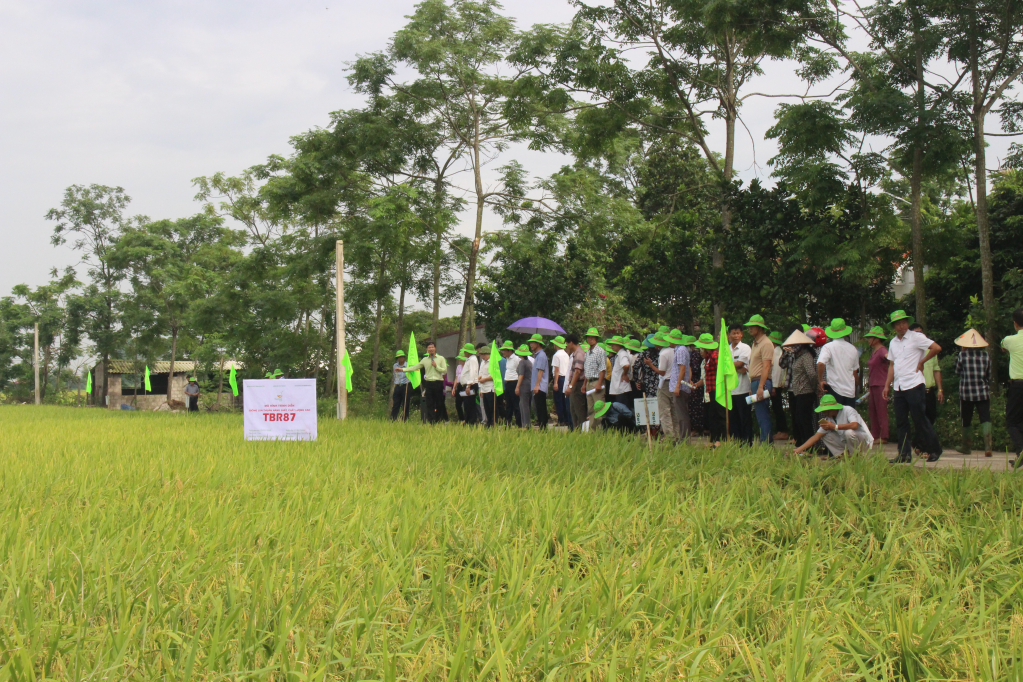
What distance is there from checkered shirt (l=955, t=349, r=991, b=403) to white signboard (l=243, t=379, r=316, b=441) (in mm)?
7282

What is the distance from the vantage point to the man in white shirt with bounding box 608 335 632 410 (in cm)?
1225

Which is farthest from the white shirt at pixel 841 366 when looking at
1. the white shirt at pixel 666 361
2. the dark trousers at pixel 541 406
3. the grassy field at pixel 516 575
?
the dark trousers at pixel 541 406

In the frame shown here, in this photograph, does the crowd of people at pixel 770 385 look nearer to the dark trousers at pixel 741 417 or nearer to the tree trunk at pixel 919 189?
the dark trousers at pixel 741 417

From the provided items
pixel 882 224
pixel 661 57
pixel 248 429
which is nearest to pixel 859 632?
pixel 248 429

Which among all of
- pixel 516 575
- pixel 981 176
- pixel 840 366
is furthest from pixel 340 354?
pixel 516 575

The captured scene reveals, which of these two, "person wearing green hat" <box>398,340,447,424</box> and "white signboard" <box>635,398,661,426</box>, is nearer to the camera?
"white signboard" <box>635,398,661,426</box>

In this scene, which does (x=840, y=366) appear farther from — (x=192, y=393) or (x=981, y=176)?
(x=192, y=393)

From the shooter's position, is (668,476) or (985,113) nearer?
(668,476)

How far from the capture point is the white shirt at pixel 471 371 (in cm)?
1516

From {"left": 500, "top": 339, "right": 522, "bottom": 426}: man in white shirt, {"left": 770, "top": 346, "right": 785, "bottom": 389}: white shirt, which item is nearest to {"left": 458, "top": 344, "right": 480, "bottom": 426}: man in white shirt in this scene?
{"left": 500, "top": 339, "right": 522, "bottom": 426}: man in white shirt

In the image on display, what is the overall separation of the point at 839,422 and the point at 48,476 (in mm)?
6494

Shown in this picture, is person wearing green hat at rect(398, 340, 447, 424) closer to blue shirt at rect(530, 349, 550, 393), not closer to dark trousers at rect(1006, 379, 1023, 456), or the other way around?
blue shirt at rect(530, 349, 550, 393)

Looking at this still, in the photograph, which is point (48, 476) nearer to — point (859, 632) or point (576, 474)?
point (576, 474)

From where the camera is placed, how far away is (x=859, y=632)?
299 cm
